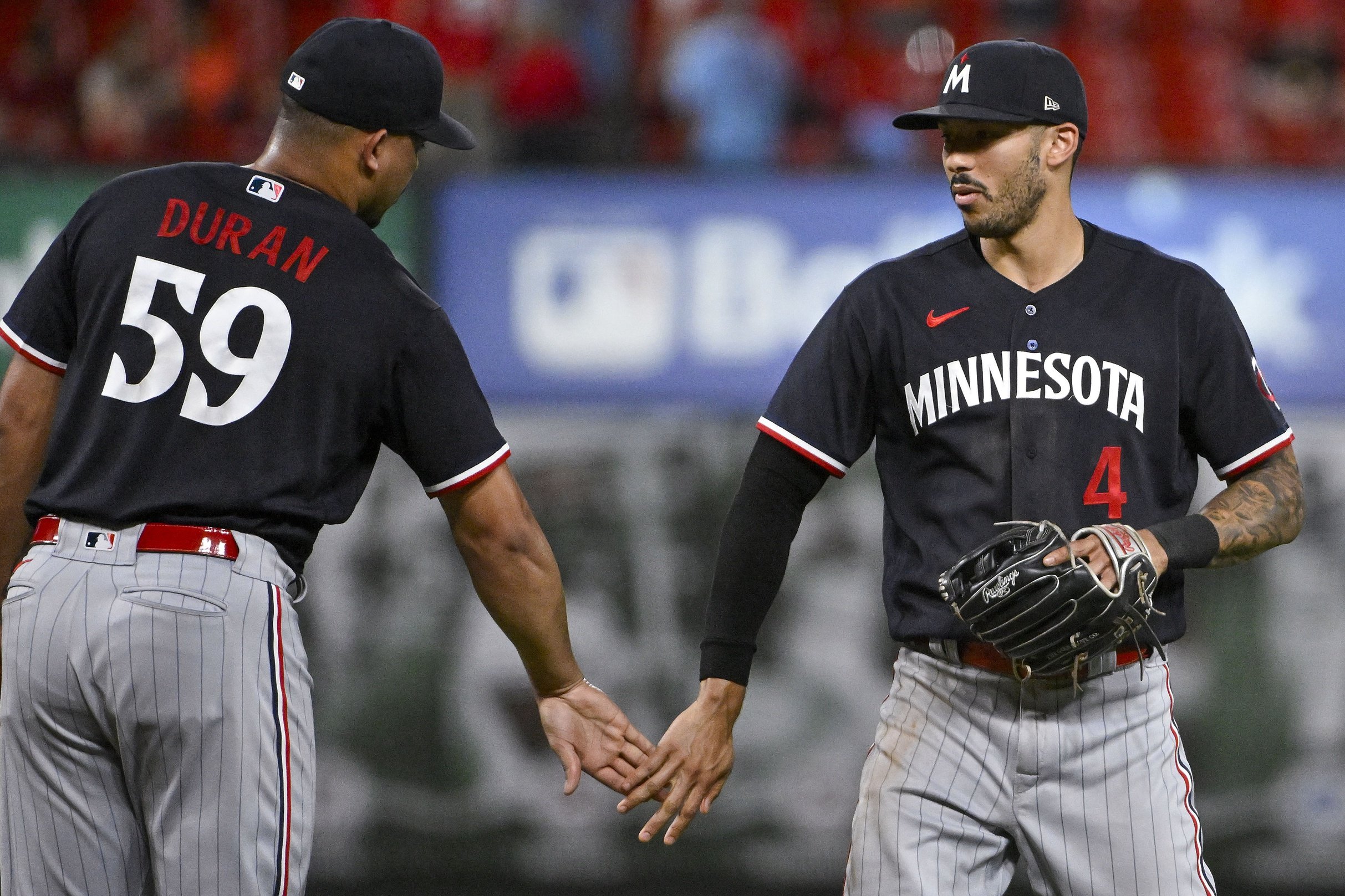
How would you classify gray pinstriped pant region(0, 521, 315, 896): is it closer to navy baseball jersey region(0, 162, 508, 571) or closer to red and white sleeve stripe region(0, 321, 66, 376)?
navy baseball jersey region(0, 162, 508, 571)

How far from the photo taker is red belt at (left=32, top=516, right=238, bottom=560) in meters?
2.73

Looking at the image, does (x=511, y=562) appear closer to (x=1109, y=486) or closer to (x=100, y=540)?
(x=100, y=540)

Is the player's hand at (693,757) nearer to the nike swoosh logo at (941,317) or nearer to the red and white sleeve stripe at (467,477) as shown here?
the red and white sleeve stripe at (467,477)

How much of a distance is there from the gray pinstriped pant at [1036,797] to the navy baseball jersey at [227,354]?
43.2 inches

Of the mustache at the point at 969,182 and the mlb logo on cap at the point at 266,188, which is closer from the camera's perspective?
the mlb logo on cap at the point at 266,188

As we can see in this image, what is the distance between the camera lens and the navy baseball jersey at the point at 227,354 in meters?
2.75

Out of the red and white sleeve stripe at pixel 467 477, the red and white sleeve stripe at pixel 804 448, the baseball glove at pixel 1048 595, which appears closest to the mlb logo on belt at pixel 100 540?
the red and white sleeve stripe at pixel 467 477

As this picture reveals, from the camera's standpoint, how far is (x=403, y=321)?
2.88 meters

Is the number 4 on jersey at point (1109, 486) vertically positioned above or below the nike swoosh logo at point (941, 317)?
below

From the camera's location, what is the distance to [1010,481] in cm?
307

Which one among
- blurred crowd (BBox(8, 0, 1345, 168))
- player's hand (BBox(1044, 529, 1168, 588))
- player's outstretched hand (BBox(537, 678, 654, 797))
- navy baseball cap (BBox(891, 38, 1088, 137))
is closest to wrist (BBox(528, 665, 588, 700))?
player's outstretched hand (BBox(537, 678, 654, 797))

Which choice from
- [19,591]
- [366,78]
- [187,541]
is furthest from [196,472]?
[366,78]

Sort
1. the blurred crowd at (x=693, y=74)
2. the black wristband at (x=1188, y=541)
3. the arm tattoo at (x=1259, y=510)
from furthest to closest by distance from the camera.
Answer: the blurred crowd at (x=693, y=74) → the arm tattoo at (x=1259, y=510) → the black wristband at (x=1188, y=541)

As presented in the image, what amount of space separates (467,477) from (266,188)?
64 cm
